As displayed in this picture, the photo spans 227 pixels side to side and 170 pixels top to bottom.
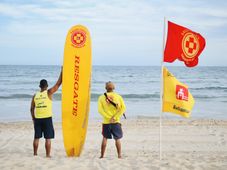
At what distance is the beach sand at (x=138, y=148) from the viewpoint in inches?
229

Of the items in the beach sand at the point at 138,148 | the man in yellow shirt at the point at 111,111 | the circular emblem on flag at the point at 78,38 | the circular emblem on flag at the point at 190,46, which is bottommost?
the beach sand at the point at 138,148

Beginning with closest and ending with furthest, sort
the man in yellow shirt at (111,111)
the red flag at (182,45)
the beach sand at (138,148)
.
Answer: the beach sand at (138,148)
the red flag at (182,45)
the man in yellow shirt at (111,111)

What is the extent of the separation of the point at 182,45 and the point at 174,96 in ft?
2.95

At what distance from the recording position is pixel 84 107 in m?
6.96

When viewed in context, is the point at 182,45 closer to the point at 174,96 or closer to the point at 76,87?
the point at 174,96

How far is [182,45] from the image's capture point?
626 cm

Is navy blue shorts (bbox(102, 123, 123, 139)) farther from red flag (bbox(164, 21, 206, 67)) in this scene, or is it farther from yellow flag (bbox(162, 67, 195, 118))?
red flag (bbox(164, 21, 206, 67))

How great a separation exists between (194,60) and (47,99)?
2.68 meters

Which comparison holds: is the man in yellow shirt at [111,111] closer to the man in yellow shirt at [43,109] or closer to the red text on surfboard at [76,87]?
the red text on surfboard at [76,87]

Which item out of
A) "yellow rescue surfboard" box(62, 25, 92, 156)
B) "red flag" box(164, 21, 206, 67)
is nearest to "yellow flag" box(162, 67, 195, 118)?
"red flag" box(164, 21, 206, 67)

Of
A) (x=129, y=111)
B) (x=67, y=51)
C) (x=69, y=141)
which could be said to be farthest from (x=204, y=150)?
(x=129, y=111)

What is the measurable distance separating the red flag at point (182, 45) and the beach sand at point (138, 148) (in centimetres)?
178

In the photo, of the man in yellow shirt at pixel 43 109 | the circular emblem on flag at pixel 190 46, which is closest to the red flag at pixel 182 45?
the circular emblem on flag at pixel 190 46

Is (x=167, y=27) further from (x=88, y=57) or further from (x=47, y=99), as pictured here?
(x=47, y=99)
